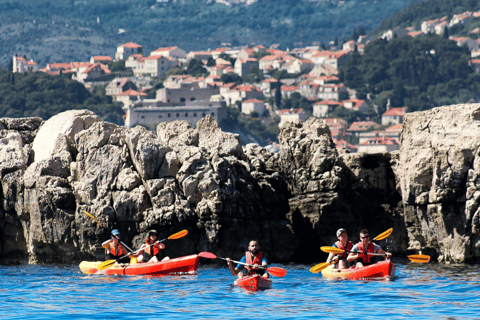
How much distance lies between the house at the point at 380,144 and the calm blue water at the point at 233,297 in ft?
424

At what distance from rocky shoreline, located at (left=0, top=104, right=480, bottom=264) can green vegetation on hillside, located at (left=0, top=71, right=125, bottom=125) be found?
15441cm

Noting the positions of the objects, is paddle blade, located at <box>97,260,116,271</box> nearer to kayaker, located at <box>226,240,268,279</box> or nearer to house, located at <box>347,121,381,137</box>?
kayaker, located at <box>226,240,268,279</box>

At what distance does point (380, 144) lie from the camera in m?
154

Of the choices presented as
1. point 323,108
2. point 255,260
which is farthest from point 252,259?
point 323,108

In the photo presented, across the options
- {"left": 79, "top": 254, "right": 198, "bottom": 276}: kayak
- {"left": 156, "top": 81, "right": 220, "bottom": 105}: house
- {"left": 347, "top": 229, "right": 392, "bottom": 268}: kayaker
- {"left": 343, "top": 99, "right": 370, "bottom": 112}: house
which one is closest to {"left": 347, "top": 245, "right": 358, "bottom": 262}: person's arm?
{"left": 347, "top": 229, "right": 392, "bottom": 268}: kayaker

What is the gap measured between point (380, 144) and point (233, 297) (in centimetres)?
13860

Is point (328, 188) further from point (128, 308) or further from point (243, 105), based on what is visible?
point (243, 105)

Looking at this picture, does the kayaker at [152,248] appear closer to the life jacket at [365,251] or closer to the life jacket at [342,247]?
the life jacket at [342,247]

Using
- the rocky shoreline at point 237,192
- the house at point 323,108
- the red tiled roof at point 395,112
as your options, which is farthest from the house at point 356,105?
the rocky shoreline at point 237,192

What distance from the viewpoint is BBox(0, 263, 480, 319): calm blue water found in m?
15.6

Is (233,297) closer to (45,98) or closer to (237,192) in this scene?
(237,192)

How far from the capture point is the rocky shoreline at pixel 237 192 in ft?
80.1

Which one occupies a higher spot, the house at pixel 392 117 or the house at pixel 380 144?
the house at pixel 392 117

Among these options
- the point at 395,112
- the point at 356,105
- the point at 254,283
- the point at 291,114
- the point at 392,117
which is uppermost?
the point at 356,105
